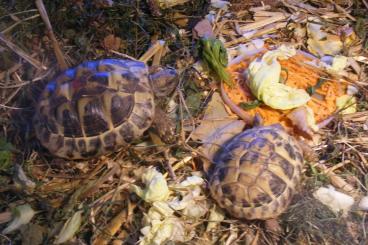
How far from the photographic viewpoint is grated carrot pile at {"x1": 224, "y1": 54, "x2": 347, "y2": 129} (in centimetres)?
279

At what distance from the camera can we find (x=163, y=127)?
8.75 ft

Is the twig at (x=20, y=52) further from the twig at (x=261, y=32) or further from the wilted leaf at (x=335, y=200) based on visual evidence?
the wilted leaf at (x=335, y=200)

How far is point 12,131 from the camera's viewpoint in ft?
8.95

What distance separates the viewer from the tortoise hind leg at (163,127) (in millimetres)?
2664

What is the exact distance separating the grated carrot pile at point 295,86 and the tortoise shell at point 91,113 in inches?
24.8

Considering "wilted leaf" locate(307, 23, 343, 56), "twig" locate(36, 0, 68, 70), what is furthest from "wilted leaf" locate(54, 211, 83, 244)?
"wilted leaf" locate(307, 23, 343, 56)

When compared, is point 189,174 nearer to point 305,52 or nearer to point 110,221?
point 110,221

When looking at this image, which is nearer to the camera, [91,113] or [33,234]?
[33,234]

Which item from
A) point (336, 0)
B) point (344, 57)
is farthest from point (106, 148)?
point (336, 0)

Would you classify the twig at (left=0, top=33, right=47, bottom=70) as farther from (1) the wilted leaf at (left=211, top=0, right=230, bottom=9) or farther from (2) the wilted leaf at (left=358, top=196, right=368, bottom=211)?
(2) the wilted leaf at (left=358, top=196, right=368, bottom=211)

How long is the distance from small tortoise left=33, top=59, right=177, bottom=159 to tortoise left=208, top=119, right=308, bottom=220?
529 millimetres

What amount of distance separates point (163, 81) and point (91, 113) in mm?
507

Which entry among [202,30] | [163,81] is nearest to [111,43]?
[163,81]

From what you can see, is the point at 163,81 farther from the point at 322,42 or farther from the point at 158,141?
the point at 322,42
